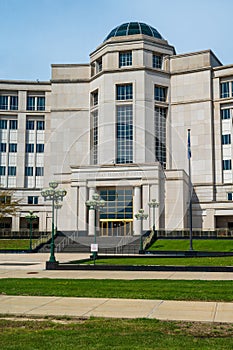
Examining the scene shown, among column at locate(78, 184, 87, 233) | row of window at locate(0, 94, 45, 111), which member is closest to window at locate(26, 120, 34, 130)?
row of window at locate(0, 94, 45, 111)

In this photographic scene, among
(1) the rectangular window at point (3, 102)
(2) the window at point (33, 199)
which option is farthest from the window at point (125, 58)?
(2) the window at point (33, 199)

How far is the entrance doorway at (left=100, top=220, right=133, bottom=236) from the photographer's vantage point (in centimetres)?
6744

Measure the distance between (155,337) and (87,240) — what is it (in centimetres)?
5107

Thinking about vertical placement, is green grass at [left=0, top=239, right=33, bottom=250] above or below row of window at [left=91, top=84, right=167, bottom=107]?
below

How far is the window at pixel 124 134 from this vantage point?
7612 centimetres

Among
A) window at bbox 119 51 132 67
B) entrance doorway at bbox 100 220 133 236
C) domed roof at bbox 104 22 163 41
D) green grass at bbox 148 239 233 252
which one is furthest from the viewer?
domed roof at bbox 104 22 163 41

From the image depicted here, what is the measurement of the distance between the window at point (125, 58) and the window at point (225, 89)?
57.7 ft

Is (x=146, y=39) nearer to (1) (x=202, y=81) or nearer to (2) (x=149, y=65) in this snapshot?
(2) (x=149, y=65)

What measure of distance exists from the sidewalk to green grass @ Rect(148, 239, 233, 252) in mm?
34443

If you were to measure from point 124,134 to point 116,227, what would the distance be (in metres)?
18.0

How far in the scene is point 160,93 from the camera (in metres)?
81.3

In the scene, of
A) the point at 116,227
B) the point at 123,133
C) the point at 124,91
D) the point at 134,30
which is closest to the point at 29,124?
the point at 124,91

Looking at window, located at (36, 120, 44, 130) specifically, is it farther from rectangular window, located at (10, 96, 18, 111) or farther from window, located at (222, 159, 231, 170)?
window, located at (222, 159, 231, 170)

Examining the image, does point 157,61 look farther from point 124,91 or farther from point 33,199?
point 33,199
